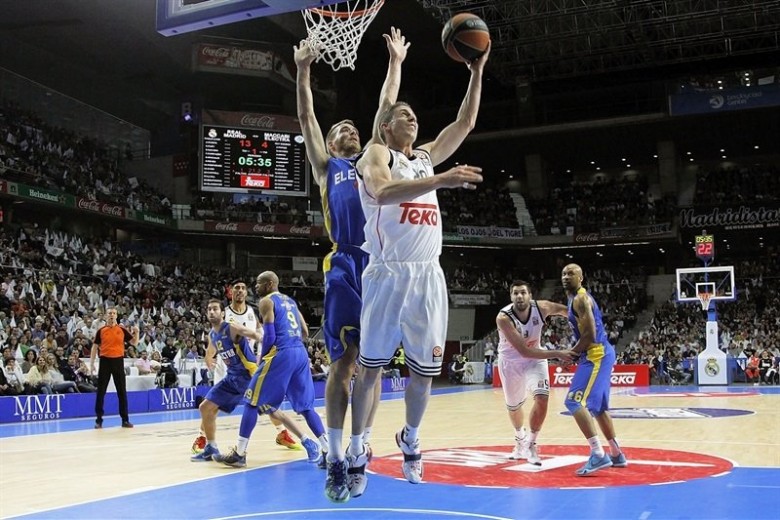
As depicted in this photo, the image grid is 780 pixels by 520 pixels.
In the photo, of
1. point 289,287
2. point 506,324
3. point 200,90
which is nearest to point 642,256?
point 289,287

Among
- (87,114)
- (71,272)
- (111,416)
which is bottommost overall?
(111,416)

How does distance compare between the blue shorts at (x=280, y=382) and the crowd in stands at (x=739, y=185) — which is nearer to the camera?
the blue shorts at (x=280, y=382)

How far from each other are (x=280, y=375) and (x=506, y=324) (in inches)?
93.7

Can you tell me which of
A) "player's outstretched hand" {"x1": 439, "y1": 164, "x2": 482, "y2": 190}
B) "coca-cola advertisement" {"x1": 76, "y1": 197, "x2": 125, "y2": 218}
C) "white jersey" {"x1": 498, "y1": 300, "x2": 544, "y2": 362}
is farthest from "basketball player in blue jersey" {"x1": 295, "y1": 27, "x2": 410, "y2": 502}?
"coca-cola advertisement" {"x1": 76, "y1": 197, "x2": 125, "y2": 218}

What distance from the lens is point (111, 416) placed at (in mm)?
15594

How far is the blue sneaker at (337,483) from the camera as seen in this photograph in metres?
4.30

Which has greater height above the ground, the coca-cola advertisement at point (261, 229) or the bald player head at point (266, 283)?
the coca-cola advertisement at point (261, 229)

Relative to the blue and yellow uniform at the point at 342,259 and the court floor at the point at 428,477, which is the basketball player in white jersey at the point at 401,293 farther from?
the court floor at the point at 428,477

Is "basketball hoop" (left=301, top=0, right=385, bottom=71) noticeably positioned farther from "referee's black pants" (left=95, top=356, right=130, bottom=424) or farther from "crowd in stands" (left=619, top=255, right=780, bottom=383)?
"crowd in stands" (left=619, top=255, right=780, bottom=383)

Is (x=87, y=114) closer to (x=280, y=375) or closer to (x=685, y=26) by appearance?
(x=685, y=26)

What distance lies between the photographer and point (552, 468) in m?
8.16

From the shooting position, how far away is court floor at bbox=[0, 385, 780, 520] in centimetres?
614

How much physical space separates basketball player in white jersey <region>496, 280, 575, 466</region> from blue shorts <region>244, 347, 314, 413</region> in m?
2.10

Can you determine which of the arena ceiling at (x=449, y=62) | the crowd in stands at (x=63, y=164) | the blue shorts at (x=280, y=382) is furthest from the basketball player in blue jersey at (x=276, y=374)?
the crowd in stands at (x=63, y=164)
